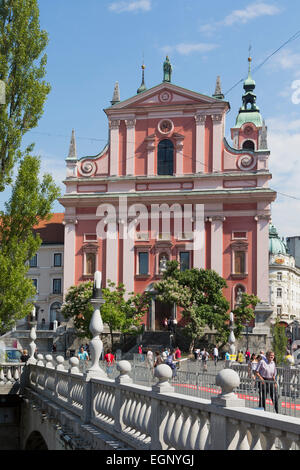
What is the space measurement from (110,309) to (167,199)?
11.6 m

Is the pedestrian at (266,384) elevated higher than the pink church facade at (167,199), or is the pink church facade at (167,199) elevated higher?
the pink church facade at (167,199)

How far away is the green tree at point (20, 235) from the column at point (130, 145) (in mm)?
32860

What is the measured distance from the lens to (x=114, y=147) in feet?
182

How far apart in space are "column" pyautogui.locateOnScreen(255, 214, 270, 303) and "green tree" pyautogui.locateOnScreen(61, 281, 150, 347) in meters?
9.10

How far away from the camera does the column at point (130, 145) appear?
54906 millimetres

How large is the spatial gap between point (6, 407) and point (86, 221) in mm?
33468

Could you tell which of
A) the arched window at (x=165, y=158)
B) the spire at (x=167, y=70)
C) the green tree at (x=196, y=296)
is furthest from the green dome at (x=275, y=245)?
the green tree at (x=196, y=296)

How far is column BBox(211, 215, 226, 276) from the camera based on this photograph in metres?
52.3

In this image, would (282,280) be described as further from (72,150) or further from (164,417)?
(164,417)

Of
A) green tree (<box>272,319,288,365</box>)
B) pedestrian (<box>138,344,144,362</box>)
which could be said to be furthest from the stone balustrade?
green tree (<box>272,319,288,365</box>)

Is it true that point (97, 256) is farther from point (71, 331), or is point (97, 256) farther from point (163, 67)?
point (163, 67)

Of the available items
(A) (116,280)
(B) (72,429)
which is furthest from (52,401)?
(A) (116,280)

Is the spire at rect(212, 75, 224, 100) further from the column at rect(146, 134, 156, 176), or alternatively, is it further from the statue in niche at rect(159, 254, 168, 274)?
A: the statue in niche at rect(159, 254, 168, 274)

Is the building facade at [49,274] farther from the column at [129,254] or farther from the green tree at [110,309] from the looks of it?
the green tree at [110,309]
